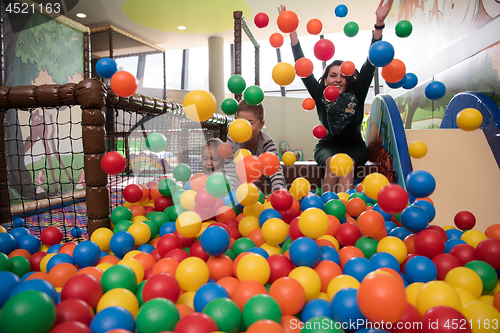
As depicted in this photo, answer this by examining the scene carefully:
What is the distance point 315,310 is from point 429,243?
482 millimetres

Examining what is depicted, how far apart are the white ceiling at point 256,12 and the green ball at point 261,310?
187 inches

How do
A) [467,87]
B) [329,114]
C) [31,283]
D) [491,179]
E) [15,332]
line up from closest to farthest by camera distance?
[15,332]
[31,283]
[491,179]
[467,87]
[329,114]

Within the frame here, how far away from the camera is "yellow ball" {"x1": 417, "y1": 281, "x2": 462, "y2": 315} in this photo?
0.62m

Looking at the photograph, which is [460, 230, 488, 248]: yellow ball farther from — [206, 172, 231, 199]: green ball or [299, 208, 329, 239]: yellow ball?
[206, 172, 231, 199]: green ball

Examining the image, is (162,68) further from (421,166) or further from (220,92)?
(421,166)

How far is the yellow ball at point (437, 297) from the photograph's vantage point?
0.62m

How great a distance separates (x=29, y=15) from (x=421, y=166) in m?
3.65

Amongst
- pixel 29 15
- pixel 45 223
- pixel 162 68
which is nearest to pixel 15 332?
pixel 45 223

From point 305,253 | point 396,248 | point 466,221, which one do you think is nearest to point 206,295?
point 305,253

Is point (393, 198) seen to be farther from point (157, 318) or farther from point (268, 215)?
point (157, 318)

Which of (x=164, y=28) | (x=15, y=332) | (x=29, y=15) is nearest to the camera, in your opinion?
(x=15, y=332)

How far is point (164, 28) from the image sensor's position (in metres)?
5.41

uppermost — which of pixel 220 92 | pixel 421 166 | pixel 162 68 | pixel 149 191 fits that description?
pixel 162 68

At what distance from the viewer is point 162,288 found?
0.70 metres
